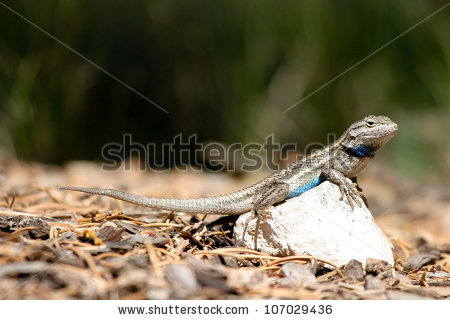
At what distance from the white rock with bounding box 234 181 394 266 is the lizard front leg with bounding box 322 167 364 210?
0.22 feet

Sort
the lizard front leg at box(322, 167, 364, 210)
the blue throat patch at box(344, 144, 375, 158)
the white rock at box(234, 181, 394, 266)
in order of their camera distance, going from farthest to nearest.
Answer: the blue throat patch at box(344, 144, 375, 158) → the lizard front leg at box(322, 167, 364, 210) → the white rock at box(234, 181, 394, 266)

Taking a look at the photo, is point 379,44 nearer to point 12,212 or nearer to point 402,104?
point 402,104

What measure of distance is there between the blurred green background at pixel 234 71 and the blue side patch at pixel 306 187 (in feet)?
15.8

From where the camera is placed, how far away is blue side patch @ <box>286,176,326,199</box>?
440 centimetres

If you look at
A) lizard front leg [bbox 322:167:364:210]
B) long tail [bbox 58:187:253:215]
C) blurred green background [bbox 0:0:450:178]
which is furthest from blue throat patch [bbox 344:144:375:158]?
blurred green background [bbox 0:0:450:178]

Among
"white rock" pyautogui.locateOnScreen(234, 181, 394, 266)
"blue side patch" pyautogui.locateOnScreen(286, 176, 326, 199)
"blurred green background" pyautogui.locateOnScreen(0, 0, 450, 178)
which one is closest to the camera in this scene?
"white rock" pyautogui.locateOnScreen(234, 181, 394, 266)

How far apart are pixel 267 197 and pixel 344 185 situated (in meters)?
0.72

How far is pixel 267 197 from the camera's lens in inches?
163

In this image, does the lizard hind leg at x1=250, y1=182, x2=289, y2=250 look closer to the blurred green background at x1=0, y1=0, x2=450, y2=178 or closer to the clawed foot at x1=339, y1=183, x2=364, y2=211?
the clawed foot at x1=339, y1=183, x2=364, y2=211

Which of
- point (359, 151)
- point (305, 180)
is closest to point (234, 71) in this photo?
point (359, 151)

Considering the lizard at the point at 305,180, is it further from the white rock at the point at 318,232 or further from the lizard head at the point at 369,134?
the white rock at the point at 318,232

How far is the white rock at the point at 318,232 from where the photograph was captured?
3.70 metres

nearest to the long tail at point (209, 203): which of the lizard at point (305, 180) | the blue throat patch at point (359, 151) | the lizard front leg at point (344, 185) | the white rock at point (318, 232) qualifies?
the lizard at point (305, 180)

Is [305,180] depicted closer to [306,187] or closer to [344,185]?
[306,187]
